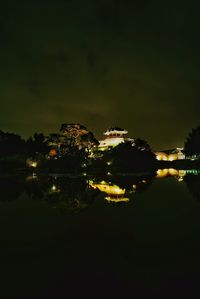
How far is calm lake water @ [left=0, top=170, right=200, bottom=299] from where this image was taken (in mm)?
5242

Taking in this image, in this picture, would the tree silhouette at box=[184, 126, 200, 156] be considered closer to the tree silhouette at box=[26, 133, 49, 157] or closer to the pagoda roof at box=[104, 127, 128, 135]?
the pagoda roof at box=[104, 127, 128, 135]

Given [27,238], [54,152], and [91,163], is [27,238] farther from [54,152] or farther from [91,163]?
[54,152]

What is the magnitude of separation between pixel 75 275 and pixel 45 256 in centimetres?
142

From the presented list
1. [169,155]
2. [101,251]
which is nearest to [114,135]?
[169,155]

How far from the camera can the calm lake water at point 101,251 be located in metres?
5.24

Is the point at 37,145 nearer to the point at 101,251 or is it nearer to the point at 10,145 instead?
the point at 10,145

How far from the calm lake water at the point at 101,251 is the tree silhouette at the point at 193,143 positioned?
50.1m

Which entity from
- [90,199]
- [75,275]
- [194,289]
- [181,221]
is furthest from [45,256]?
[90,199]

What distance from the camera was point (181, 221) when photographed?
10.2 m

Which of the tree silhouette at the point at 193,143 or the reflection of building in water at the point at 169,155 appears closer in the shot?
the tree silhouette at the point at 193,143

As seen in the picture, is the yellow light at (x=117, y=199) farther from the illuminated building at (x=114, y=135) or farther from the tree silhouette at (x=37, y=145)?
the illuminated building at (x=114, y=135)

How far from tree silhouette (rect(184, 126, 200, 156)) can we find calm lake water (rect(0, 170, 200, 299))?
50104mm

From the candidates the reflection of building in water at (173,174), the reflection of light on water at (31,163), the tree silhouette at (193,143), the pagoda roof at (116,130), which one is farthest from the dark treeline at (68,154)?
the pagoda roof at (116,130)

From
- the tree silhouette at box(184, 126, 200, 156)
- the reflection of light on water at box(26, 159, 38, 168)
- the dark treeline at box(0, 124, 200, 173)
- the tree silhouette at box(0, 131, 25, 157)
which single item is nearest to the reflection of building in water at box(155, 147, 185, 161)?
the tree silhouette at box(184, 126, 200, 156)
